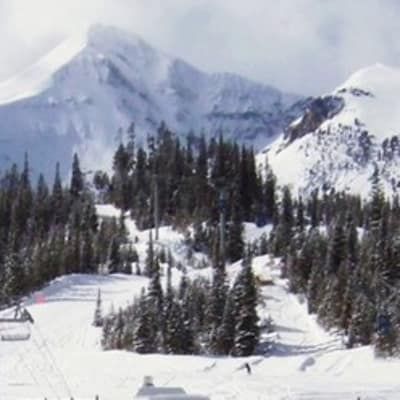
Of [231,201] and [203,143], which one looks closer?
[231,201]

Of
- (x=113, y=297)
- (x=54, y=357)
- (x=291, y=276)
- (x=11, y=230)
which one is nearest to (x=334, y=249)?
(x=291, y=276)

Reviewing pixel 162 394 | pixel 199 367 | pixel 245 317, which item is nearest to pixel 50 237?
pixel 245 317

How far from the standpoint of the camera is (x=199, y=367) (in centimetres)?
6550

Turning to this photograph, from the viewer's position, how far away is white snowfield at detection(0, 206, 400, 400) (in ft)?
176

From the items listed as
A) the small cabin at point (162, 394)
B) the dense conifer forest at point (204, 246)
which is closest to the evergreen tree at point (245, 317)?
the dense conifer forest at point (204, 246)

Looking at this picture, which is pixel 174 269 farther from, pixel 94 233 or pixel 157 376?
pixel 157 376

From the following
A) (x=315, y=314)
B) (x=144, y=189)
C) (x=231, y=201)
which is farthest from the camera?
(x=144, y=189)

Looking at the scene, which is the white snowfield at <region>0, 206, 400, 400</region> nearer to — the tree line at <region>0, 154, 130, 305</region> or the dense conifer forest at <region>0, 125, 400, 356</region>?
the dense conifer forest at <region>0, 125, 400, 356</region>

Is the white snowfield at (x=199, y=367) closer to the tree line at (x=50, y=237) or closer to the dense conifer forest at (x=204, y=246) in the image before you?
the dense conifer forest at (x=204, y=246)

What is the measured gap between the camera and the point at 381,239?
3762 inches

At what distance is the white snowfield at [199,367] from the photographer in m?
53.8

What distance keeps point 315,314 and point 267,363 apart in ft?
79.5

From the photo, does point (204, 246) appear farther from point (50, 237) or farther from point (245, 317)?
point (245, 317)

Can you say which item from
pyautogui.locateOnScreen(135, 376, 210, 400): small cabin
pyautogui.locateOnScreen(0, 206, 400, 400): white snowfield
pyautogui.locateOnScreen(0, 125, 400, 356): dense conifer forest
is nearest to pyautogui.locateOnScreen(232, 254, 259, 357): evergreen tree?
pyautogui.locateOnScreen(0, 125, 400, 356): dense conifer forest
